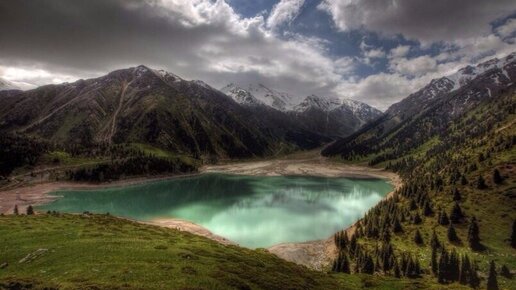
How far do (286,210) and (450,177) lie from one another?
70.2 m

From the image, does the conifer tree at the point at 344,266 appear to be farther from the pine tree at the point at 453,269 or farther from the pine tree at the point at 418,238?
the pine tree at the point at 418,238

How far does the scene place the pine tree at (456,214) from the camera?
10676 centimetres

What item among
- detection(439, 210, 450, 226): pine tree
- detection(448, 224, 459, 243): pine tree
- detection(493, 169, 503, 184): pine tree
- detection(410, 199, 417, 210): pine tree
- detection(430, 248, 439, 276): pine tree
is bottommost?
detection(430, 248, 439, 276): pine tree

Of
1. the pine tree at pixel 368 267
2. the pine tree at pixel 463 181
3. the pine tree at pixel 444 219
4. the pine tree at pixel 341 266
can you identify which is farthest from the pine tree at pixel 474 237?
the pine tree at pixel 463 181

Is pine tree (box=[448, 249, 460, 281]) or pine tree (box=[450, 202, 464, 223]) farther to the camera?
pine tree (box=[450, 202, 464, 223])

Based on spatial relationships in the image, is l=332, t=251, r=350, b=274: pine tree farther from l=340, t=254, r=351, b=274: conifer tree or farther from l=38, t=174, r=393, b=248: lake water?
l=38, t=174, r=393, b=248: lake water

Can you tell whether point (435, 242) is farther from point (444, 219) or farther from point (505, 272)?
point (505, 272)

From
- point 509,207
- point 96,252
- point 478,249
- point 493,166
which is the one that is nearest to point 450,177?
point 493,166

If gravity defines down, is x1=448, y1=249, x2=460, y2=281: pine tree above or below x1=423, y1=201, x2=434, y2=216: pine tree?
below

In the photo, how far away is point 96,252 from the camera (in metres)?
40.9

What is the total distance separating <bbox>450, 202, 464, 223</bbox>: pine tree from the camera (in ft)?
350

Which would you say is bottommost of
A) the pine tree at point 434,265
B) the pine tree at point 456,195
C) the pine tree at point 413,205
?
the pine tree at point 434,265

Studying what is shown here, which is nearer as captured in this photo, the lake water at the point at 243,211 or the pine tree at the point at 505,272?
the pine tree at the point at 505,272

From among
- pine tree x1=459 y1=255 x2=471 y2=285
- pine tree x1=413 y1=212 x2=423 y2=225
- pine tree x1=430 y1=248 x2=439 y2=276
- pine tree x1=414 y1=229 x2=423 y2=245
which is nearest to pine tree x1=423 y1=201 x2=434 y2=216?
pine tree x1=413 y1=212 x2=423 y2=225
